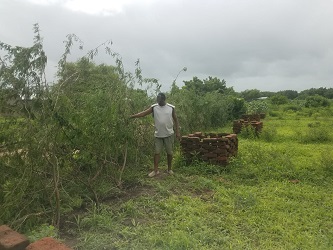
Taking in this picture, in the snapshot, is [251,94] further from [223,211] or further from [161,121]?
[223,211]

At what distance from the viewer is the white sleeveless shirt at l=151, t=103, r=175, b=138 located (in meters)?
6.64

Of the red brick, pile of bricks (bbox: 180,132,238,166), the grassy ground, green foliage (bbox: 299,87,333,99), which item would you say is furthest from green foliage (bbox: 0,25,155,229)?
green foliage (bbox: 299,87,333,99)

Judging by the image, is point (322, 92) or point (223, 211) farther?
point (322, 92)

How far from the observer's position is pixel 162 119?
6.64 meters

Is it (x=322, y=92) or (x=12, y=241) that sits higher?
(x=322, y=92)

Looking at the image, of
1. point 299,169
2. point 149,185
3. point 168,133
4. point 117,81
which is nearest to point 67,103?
Result: point 117,81

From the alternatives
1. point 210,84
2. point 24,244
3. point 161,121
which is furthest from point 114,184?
point 210,84

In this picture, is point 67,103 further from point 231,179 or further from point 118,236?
point 231,179

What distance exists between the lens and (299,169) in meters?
7.29

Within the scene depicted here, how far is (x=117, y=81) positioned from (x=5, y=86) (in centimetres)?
249

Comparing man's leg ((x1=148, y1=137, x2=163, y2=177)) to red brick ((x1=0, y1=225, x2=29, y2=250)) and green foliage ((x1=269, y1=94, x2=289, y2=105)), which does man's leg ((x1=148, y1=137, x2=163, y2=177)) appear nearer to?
red brick ((x1=0, y1=225, x2=29, y2=250))

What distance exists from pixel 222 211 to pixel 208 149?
2.83m

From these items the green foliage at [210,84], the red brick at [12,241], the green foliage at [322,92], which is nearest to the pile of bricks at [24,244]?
the red brick at [12,241]

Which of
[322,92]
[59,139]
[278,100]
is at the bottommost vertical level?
[59,139]
